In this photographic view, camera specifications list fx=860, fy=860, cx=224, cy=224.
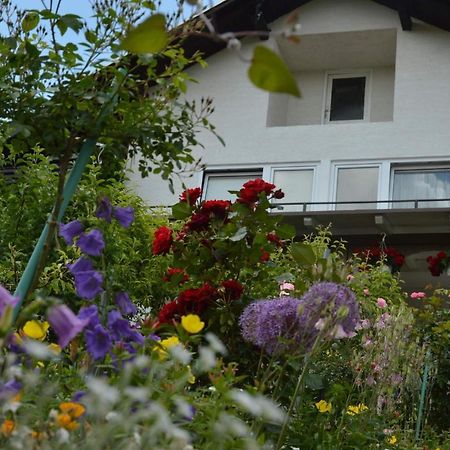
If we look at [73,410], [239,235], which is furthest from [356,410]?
[73,410]

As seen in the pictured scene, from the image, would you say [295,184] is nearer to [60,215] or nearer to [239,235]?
[239,235]

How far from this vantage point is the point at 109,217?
258cm

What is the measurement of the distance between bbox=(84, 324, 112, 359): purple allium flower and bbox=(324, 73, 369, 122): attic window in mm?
10005

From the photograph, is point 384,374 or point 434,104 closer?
point 384,374

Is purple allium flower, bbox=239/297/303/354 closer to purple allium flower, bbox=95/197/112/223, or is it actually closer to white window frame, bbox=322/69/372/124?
purple allium flower, bbox=95/197/112/223

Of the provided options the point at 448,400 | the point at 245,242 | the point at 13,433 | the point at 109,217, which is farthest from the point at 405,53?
the point at 13,433

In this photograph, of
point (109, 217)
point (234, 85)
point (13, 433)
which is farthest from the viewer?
point (234, 85)

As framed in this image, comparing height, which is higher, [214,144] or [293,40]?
[214,144]

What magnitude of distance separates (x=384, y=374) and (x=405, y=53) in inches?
323

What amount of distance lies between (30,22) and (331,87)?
9.38 meters

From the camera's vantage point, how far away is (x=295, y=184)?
1111cm

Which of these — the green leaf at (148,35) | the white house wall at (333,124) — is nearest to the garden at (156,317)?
the green leaf at (148,35)

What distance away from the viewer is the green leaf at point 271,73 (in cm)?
105

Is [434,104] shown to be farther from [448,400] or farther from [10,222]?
[10,222]
